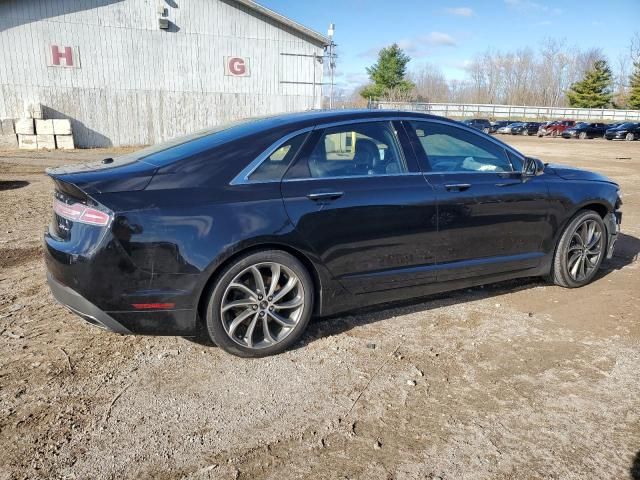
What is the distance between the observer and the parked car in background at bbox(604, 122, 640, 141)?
127 feet

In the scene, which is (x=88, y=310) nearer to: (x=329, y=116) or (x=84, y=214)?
(x=84, y=214)

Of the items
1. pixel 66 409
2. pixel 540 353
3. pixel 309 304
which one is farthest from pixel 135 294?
pixel 540 353

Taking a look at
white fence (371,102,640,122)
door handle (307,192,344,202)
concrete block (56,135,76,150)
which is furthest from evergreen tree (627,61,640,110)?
door handle (307,192,344,202)

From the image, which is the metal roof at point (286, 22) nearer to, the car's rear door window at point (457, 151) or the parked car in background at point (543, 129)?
the car's rear door window at point (457, 151)

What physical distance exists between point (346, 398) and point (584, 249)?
125 inches

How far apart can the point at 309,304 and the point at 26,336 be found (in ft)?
6.79

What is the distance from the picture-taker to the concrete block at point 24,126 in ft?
65.4

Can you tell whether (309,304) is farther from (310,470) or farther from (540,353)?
(540,353)

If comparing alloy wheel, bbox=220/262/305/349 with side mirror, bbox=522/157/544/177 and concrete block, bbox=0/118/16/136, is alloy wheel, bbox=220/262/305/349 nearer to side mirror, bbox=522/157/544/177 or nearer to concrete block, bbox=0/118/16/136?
side mirror, bbox=522/157/544/177

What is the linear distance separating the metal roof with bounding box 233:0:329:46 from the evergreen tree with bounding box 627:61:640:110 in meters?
63.5

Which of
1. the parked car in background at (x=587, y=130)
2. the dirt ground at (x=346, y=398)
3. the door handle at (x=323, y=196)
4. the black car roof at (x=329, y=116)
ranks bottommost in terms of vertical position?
the dirt ground at (x=346, y=398)

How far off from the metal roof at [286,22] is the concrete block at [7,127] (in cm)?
1021

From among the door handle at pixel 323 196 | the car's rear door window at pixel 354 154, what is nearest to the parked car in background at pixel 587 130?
the car's rear door window at pixel 354 154

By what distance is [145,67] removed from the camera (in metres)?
21.7
